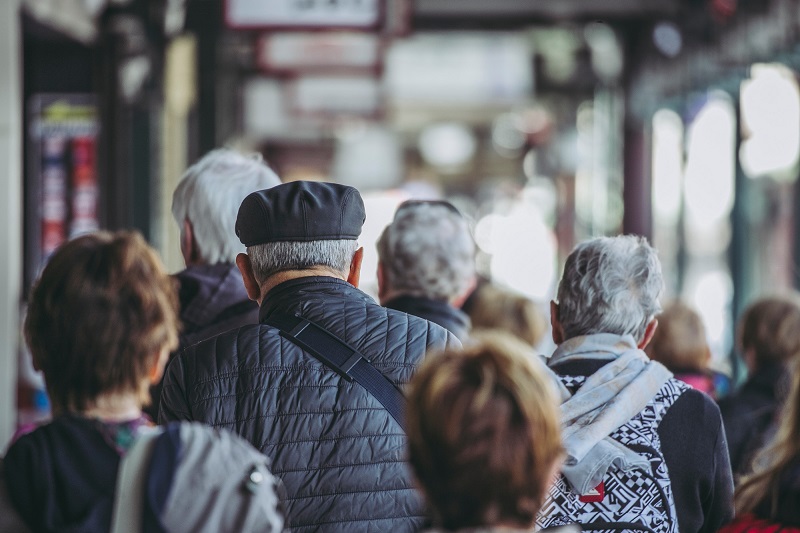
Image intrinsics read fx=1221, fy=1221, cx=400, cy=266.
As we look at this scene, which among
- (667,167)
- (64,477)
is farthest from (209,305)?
(667,167)

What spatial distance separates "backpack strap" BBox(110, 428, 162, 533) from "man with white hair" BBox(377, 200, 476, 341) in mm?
2193

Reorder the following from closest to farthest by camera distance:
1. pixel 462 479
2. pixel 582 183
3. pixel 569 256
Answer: pixel 462 479 < pixel 569 256 < pixel 582 183

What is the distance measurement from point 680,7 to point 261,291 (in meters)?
8.06

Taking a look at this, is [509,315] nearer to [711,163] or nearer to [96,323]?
[96,323]

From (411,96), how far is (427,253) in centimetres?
1134

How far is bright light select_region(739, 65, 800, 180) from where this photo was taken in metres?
8.04

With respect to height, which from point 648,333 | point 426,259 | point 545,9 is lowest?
point 648,333

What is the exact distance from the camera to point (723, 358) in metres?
10.4

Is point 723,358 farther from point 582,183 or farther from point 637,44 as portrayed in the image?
point 582,183

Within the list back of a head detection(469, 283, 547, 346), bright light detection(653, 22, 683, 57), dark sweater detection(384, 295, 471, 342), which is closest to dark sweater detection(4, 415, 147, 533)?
dark sweater detection(384, 295, 471, 342)

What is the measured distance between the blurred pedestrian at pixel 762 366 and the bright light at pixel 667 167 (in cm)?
655

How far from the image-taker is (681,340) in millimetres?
5113

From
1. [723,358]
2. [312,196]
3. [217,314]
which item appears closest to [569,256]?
[312,196]

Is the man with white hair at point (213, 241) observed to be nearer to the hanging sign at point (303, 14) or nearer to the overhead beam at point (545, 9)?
the hanging sign at point (303, 14)
